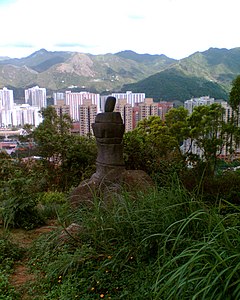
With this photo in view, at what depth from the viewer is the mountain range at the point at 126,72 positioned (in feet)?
34.6

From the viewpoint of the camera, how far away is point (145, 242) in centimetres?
193

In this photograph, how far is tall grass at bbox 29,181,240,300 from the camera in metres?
1.63

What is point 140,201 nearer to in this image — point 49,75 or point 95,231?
point 95,231

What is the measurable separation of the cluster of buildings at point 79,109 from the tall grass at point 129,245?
409 cm

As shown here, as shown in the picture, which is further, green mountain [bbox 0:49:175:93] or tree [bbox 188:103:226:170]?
green mountain [bbox 0:49:175:93]

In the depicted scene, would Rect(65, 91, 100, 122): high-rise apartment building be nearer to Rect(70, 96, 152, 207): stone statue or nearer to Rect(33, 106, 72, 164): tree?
Rect(33, 106, 72, 164): tree

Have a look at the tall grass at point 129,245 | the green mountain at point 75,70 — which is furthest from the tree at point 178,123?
the green mountain at point 75,70

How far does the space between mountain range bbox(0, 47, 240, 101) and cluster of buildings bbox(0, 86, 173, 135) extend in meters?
1.37

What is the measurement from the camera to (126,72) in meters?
14.4

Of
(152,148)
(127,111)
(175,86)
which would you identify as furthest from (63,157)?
(175,86)

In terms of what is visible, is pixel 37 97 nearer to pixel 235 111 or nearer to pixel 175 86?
pixel 175 86

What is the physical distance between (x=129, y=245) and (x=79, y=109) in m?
5.35

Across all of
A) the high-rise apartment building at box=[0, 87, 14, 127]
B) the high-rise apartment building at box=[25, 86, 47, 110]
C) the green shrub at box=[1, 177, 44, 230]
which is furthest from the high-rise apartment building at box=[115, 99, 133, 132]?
the green shrub at box=[1, 177, 44, 230]

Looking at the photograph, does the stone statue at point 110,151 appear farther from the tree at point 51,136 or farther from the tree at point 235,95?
the tree at point 235,95
